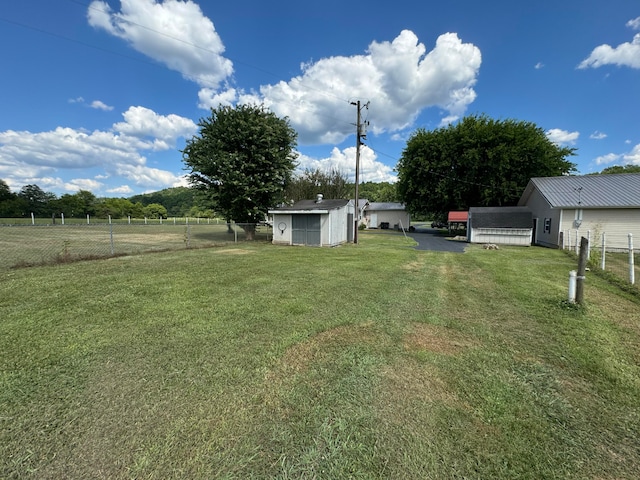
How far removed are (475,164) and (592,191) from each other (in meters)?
11.0

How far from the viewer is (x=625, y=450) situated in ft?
6.17

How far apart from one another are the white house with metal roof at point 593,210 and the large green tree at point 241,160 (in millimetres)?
15518

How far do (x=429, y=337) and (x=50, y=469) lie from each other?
12.0 feet

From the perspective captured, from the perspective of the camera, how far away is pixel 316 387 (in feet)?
8.32

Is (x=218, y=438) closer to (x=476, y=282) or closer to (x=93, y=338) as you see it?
(x=93, y=338)

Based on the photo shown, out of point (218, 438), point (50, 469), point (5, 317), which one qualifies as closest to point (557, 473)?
point (218, 438)

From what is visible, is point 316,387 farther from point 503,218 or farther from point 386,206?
point 386,206

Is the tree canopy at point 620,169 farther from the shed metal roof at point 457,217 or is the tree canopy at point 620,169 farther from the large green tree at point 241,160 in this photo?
the large green tree at point 241,160

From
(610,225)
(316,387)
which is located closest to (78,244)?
(316,387)

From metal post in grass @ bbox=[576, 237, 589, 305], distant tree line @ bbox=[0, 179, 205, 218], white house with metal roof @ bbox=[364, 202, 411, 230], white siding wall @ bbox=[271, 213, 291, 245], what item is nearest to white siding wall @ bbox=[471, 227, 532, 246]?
white siding wall @ bbox=[271, 213, 291, 245]

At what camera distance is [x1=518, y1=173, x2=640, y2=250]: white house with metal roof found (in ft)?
46.0

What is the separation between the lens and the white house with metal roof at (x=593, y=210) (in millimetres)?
14023

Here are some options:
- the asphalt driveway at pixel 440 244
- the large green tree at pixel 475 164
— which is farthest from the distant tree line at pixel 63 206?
the asphalt driveway at pixel 440 244

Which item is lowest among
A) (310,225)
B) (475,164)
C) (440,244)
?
(440,244)
